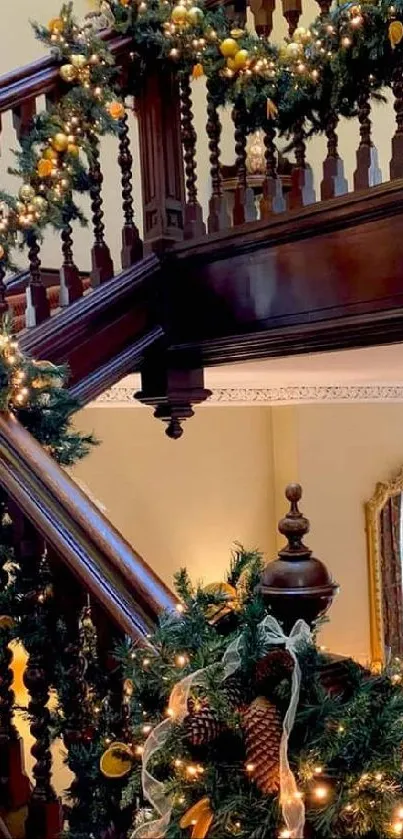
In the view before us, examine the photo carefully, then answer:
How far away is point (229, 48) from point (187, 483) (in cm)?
332

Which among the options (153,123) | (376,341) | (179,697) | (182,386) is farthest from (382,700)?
(153,123)

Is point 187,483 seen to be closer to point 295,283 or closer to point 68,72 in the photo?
point 295,283

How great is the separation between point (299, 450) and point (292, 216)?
341 centimetres

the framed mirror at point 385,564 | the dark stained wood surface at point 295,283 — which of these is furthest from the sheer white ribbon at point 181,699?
the framed mirror at point 385,564

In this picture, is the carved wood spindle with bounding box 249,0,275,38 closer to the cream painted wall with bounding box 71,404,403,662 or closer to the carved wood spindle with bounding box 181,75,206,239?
the carved wood spindle with bounding box 181,75,206,239

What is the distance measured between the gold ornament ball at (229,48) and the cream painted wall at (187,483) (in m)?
2.81

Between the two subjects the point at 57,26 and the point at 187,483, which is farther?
the point at 187,483

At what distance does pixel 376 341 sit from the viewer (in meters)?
2.25

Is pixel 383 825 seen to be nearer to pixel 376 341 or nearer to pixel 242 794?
pixel 242 794

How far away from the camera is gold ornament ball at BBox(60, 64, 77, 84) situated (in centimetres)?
238

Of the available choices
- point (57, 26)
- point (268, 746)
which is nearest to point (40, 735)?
point (268, 746)

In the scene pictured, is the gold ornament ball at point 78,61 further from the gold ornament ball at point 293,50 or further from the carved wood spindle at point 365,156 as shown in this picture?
the carved wood spindle at point 365,156

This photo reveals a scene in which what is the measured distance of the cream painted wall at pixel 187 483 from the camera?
5094mm

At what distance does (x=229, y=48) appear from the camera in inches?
96.0
